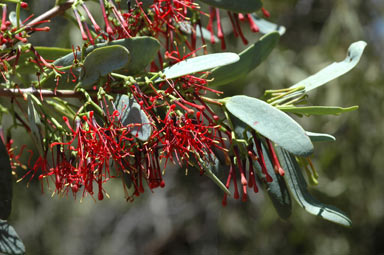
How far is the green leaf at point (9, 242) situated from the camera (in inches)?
28.8

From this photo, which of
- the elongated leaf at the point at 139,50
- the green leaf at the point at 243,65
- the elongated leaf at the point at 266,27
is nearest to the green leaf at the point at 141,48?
the elongated leaf at the point at 139,50

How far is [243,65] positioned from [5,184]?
17.0 inches

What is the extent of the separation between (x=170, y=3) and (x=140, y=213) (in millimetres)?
2902

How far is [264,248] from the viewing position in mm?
2916

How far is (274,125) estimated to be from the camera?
631 mm

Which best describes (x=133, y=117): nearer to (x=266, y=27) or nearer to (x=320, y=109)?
(x=320, y=109)

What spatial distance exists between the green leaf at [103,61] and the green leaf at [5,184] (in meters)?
0.20

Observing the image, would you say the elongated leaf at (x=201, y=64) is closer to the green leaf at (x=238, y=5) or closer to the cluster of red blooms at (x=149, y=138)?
the cluster of red blooms at (x=149, y=138)

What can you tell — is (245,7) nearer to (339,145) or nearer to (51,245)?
(339,145)

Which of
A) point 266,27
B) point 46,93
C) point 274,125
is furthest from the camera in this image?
point 266,27

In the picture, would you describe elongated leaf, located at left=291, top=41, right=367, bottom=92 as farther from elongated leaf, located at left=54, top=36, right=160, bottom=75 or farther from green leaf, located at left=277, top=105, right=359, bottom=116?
elongated leaf, located at left=54, top=36, right=160, bottom=75

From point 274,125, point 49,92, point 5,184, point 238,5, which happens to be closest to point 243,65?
point 238,5

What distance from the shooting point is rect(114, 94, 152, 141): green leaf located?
64 cm

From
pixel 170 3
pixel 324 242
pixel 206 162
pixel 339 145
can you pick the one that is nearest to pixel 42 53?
pixel 170 3
